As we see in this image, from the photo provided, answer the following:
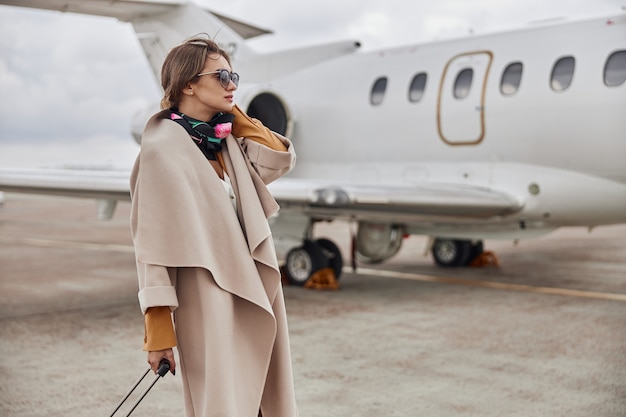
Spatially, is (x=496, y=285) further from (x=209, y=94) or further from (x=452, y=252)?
(x=209, y=94)

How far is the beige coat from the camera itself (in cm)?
211

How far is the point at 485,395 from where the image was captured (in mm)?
4375

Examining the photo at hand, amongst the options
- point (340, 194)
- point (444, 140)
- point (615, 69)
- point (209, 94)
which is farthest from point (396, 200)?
point (209, 94)

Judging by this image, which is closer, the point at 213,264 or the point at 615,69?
the point at 213,264

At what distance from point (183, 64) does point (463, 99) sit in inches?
263

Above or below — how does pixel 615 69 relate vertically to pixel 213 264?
above

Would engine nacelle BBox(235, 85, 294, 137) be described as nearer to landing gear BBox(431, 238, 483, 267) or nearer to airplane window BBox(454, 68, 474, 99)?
airplane window BBox(454, 68, 474, 99)

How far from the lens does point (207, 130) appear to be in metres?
2.23

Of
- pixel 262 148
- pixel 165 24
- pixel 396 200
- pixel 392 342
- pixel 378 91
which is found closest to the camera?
pixel 262 148

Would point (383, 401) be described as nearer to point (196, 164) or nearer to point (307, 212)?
point (196, 164)

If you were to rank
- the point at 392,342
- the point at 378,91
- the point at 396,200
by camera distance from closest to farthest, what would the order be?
the point at 392,342 → the point at 396,200 → the point at 378,91

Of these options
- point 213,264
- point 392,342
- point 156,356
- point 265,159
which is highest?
point 265,159

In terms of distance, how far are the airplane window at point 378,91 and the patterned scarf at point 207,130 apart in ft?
23.8

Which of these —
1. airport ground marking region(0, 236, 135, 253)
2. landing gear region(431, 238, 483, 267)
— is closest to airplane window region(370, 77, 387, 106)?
landing gear region(431, 238, 483, 267)
